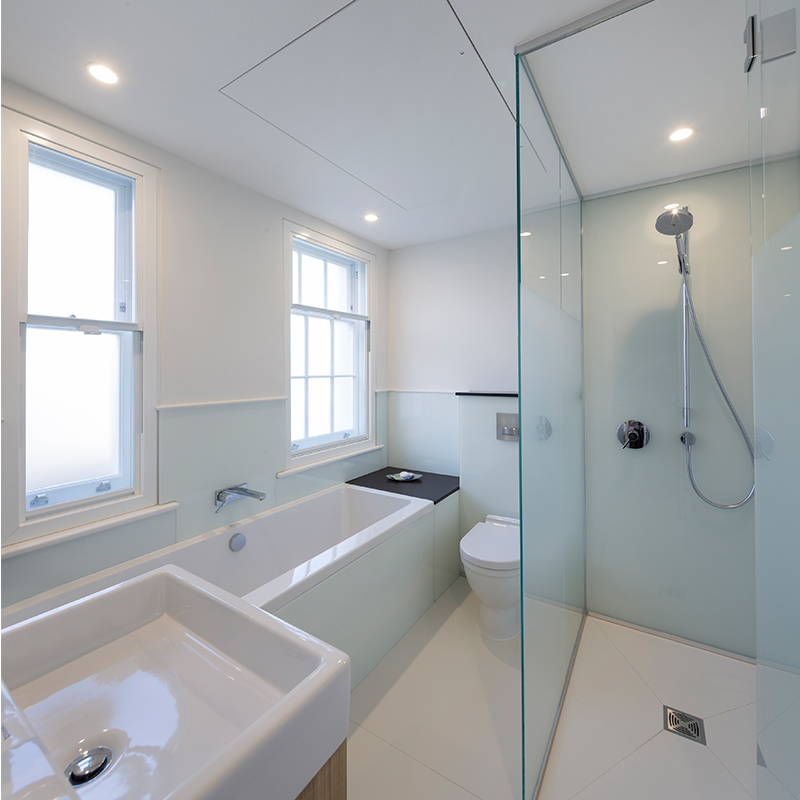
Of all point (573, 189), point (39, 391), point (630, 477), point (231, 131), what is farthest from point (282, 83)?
point (630, 477)

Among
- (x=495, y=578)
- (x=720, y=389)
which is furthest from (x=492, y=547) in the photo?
(x=720, y=389)

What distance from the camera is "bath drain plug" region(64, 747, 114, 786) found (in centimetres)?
64

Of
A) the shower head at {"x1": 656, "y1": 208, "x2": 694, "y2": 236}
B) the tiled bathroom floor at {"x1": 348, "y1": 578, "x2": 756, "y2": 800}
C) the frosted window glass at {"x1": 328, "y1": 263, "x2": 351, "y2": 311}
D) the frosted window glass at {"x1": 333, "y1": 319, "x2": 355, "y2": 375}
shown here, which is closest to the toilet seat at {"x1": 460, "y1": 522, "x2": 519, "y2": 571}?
the tiled bathroom floor at {"x1": 348, "y1": 578, "x2": 756, "y2": 800}

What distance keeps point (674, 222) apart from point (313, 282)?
2106 mm

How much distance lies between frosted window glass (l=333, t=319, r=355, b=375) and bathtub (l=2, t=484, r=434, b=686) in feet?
2.91

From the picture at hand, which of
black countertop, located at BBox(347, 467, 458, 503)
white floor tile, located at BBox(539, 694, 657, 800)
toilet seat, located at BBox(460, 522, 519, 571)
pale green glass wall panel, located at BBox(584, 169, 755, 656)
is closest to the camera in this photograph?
white floor tile, located at BBox(539, 694, 657, 800)

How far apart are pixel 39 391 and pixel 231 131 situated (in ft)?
4.31

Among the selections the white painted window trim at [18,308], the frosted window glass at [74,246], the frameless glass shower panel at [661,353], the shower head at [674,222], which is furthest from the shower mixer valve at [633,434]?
the frosted window glass at [74,246]

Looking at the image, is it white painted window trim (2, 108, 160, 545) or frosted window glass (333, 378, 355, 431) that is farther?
frosted window glass (333, 378, 355, 431)

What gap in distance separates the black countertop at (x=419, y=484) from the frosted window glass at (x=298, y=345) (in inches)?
35.5

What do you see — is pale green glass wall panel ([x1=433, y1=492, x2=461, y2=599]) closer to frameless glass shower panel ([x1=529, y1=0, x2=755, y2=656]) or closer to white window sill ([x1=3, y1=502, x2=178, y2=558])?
frameless glass shower panel ([x1=529, y1=0, x2=755, y2=656])

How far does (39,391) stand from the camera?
61.4 inches

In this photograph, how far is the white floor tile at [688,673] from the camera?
5.53 ft

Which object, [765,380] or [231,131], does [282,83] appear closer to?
[231,131]
